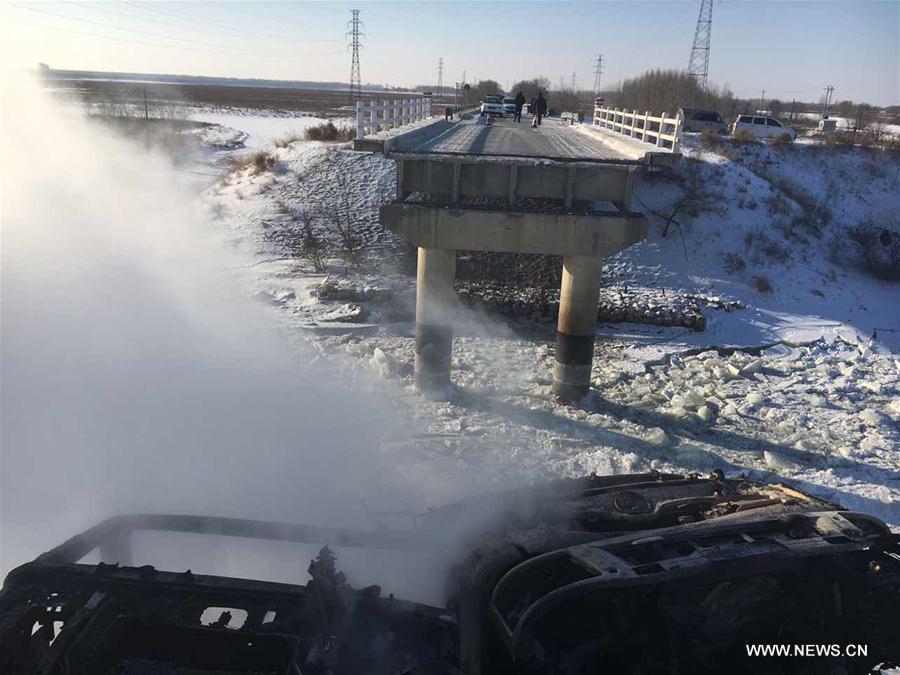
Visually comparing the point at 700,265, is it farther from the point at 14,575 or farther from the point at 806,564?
the point at 14,575

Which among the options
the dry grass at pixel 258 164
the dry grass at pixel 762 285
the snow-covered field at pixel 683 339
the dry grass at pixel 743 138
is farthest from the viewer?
the dry grass at pixel 743 138

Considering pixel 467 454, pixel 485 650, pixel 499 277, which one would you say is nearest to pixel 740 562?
pixel 485 650

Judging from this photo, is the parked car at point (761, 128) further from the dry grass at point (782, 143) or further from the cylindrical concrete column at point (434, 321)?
the cylindrical concrete column at point (434, 321)

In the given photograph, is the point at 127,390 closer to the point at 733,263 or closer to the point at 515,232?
the point at 515,232

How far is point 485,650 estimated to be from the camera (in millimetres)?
4707

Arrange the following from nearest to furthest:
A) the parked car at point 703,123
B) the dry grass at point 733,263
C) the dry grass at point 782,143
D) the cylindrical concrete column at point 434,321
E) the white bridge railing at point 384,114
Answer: the cylindrical concrete column at point 434,321 < the white bridge railing at point 384,114 < the dry grass at point 733,263 < the dry grass at point 782,143 < the parked car at point 703,123

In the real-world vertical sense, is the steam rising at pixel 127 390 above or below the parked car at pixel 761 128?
below

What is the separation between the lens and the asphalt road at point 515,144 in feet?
50.1

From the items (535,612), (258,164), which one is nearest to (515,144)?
(535,612)

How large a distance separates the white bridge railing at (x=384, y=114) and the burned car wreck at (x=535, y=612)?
10527 mm

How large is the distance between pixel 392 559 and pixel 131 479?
419 centimetres

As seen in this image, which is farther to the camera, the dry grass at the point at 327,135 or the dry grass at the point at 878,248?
the dry grass at the point at 327,135

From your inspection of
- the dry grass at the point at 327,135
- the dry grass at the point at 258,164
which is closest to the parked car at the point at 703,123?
the dry grass at the point at 327,135

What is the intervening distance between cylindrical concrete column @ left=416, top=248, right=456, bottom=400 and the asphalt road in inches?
88.3
